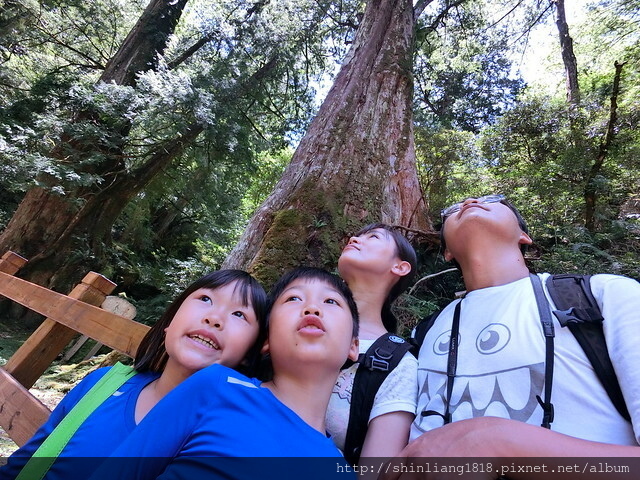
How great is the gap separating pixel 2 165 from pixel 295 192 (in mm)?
5060

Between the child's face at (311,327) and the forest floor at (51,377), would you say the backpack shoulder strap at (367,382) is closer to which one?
the child's face at (311,327)

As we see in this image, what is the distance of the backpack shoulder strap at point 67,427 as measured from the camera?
3.91 ft

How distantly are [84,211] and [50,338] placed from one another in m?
6.57

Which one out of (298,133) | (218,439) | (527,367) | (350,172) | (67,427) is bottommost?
(67,427)

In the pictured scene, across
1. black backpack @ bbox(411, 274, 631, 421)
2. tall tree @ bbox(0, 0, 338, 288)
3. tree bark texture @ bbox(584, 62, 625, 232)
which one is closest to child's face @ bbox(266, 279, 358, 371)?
black backpack @ bbox(411, 274, 631, 421)

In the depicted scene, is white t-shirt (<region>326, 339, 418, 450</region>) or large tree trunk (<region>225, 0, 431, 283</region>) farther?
large tree trunk (<region>225, 0, 431, 283</region>)

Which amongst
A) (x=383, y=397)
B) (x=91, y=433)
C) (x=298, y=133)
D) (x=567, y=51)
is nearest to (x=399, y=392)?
(x=383, y=397)

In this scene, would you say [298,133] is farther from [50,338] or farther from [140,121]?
[50,338]

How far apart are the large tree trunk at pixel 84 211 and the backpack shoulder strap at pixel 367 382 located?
6230 mm

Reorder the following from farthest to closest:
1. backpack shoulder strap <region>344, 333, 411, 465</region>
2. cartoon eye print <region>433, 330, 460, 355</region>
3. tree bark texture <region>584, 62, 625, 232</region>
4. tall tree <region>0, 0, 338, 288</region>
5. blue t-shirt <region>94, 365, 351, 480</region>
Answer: tall tree <region>0, 0, 338, 288</region>, tree bark texture <region>584, 62, 625, 232</region>, cartoon eye print <region>433, 330, 460, 355</region>, backpack shoulder strap <region>344, 333, 411, 465</region>, blue t-shirt <region>94, 365, 351, 480</region>

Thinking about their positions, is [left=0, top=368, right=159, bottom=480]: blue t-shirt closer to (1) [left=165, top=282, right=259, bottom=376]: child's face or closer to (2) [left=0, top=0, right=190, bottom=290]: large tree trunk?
(1) [left=165, top=282, right=259, bottom=376]: child's face

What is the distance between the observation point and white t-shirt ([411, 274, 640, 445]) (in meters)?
1.05

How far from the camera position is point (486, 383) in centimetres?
128

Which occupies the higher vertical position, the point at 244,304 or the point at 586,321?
the point at 586,321
